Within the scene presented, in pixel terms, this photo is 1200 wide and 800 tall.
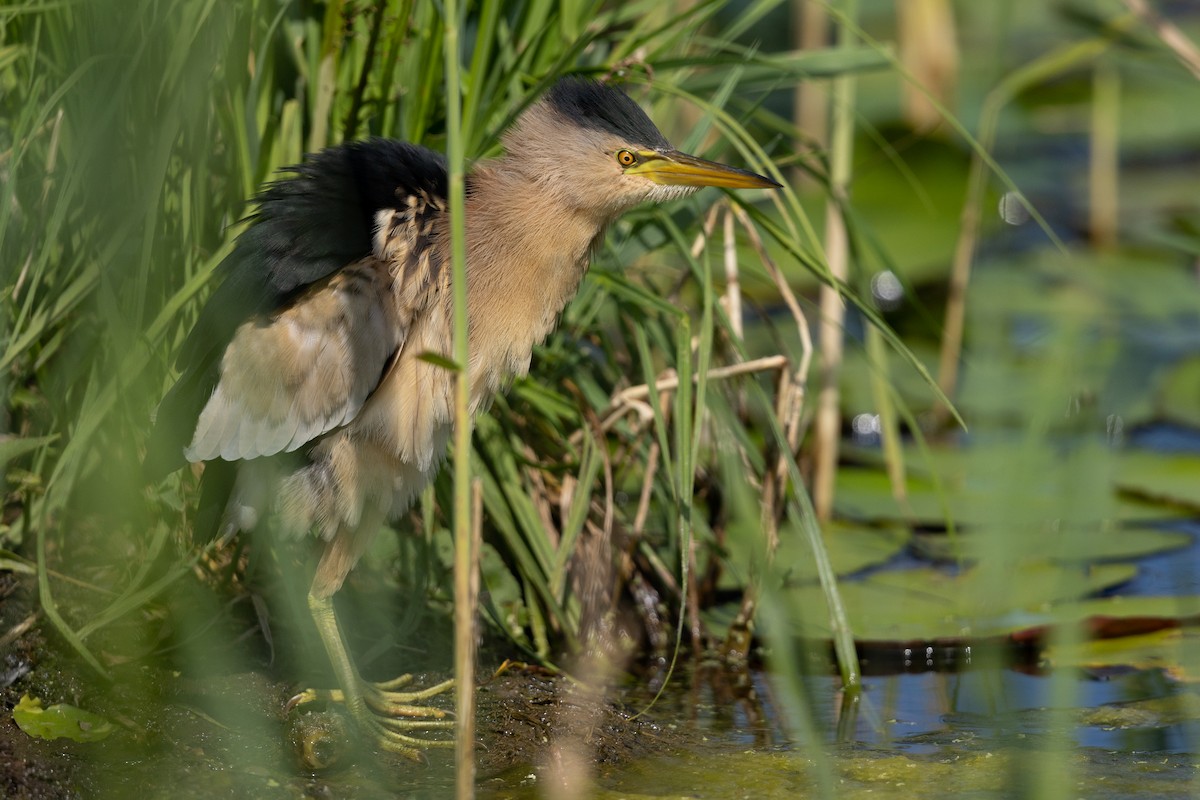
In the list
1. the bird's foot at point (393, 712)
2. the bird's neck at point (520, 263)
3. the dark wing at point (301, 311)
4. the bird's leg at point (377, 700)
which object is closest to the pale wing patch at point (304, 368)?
the dark wing at point (301, 311)

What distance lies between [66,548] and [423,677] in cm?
80

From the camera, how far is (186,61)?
2.79 m

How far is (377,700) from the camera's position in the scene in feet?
9.62

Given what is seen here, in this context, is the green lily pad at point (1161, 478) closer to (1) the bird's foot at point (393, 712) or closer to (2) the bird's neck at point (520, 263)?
(2) the bird's neck at point (520, 263)

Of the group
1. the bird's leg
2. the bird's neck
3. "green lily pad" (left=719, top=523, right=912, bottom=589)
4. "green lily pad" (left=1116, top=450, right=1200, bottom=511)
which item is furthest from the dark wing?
"green lily pad" (left=1116, top=450, right=1200, bottom=511)

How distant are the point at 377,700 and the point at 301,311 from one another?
80 cm

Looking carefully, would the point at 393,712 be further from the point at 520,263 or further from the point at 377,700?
the point at 520,263

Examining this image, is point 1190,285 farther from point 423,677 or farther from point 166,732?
point 166,732

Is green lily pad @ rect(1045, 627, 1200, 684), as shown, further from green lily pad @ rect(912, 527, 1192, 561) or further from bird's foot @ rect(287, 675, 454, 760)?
bird's foot @ rect(287, 675, 454, 760)

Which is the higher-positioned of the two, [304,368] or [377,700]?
[304,368]

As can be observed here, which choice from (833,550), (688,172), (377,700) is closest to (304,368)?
(377,700)

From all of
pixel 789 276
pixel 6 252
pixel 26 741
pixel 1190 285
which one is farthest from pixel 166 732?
pixel 1190 285

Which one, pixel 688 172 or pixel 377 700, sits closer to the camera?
Result: pixel 688 172

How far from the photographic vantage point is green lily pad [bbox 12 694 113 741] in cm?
254
